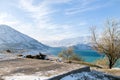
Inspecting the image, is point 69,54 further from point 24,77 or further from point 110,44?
point 24,77

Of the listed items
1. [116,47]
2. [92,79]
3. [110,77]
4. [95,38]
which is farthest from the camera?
[95,38]

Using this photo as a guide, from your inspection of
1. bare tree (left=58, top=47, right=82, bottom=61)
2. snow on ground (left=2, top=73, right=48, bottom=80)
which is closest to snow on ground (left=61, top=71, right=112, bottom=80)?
snow on ground (left=2, top=73, right=48, bottom=80)

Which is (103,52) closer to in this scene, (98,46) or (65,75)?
(98,46)

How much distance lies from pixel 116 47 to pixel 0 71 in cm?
2291

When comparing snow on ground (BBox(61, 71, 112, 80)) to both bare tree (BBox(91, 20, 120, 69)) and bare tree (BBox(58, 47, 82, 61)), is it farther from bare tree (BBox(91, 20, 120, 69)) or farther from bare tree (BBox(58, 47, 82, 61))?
bare tree (BBox(58, 47, 82, 61))

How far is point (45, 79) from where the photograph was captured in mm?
11750

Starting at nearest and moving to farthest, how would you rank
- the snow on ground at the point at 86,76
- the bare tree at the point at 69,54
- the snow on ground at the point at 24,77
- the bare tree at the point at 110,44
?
the snow on ground at the point at 24,77 < the snow on ground at the point at 86,76 < the bare tree at the point at 110,44 < the bare tree at the point at 69,54

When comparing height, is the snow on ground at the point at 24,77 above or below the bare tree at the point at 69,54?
below

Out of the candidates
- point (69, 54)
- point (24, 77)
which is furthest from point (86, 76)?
point (69, 54)

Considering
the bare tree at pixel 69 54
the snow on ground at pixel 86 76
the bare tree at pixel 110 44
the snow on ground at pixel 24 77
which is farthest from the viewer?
the bare tree at pixel 69 54

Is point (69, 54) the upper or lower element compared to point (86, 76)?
upper

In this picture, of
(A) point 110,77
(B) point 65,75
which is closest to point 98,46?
(A) point 110,77

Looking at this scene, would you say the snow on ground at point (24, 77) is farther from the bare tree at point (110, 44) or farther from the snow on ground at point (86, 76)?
the bare tree at point (110, 44)

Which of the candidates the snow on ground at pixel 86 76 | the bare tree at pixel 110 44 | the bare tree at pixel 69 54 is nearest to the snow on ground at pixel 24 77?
the snow on ground at pixel 86 76
